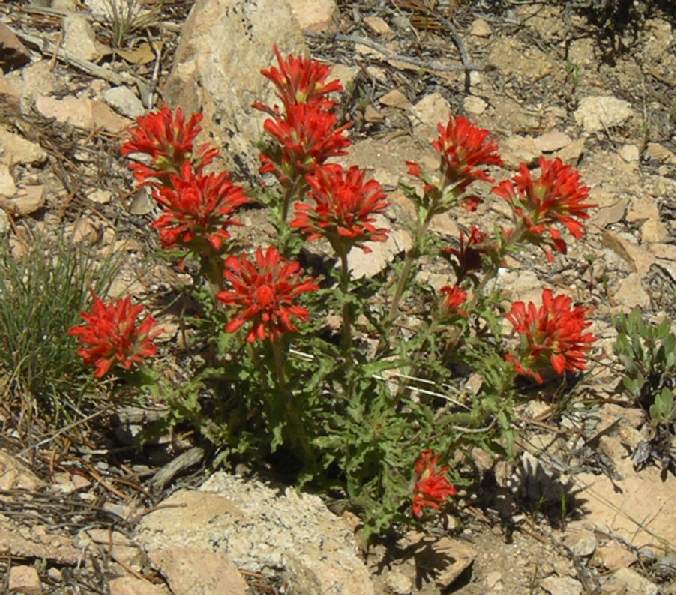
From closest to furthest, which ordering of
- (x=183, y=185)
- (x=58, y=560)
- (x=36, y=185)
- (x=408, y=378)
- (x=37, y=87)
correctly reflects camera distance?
(x=183, y=185) < (x=58, y=560) < (x=408, y=378) < (x=36, y=185) < (x=37, y=87)

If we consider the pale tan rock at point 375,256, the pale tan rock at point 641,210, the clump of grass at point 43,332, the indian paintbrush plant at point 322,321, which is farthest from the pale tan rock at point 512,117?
the clump of grass at point 43,332

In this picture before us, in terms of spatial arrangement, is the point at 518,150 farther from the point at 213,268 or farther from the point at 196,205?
the point at 196,205

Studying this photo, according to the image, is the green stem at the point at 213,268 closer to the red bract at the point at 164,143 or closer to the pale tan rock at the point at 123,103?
the red bract at the point at 164,143

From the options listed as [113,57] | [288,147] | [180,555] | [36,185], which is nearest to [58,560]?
[180,555]

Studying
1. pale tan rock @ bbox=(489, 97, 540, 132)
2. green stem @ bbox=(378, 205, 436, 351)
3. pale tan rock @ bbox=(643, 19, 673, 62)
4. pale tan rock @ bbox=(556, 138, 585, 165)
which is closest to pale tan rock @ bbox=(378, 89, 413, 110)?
pale tan rock @ bbox=(489, 97, 540, 132)

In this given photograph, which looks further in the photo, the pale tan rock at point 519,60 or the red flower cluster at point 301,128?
the pale tan rock at point 519,60

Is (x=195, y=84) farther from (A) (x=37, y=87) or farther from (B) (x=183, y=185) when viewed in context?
(B) (x=183, y=185)
